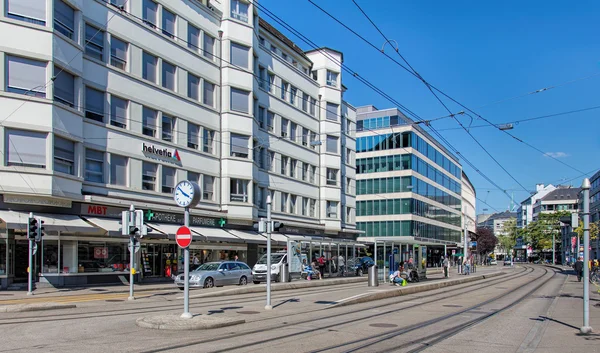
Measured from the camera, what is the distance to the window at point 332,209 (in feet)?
173

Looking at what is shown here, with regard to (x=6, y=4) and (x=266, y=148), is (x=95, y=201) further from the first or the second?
(x=266, y=148)

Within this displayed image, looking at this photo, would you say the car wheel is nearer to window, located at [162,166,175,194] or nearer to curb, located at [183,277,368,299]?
curb, located at [183,277,368,299]

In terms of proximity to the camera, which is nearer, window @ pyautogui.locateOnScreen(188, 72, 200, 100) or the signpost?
the signpost

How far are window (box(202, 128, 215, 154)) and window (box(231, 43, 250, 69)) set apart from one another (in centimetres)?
523

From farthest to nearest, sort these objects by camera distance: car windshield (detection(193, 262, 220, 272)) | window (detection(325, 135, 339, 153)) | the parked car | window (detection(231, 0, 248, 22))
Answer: window (detection(325, 135, 339, 153)), the parked car, window (detection(231, 0, 248, 22)), car windshield (detection(193, 262, 220, 272))

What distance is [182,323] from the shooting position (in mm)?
12477

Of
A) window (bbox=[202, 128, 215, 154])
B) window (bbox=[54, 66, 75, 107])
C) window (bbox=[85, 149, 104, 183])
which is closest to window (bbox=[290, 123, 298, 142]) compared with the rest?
window (bbox=[202, 128, 215, 154])

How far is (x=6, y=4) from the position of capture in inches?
992

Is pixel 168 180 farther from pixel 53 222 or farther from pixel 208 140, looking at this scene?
pixel 53 222

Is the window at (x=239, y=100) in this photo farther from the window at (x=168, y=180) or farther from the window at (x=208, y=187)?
the window at (x=168, y=180)

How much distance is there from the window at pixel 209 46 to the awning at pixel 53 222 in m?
15.5

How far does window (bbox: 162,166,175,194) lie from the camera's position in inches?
1347

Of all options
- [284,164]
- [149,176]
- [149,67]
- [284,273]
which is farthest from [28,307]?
[284,164]

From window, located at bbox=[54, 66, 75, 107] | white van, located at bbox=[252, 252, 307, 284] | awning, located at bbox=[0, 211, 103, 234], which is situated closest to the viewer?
awning, located at bbox=[0, 211, 103, 234]
